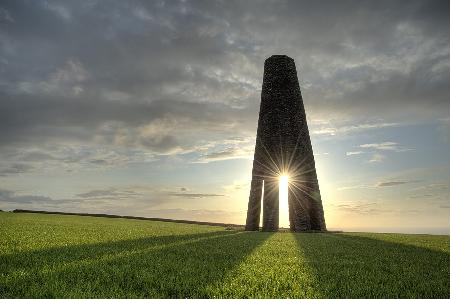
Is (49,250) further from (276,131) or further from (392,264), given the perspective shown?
(276,131)

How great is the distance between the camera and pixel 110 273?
5.44 meters

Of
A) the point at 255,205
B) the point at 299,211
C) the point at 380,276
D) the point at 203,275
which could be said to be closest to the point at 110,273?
the point at 203,275

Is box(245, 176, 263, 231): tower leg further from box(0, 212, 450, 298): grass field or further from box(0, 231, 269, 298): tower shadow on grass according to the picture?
box(0, 231, 269, 298): tower shadow on grass

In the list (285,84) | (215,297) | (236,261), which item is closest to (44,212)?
(285,84)

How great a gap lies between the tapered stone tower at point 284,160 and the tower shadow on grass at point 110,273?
59.2 ft

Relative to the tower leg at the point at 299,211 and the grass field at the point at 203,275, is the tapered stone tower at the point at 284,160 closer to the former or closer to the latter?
the tower leg at the point at 299,211

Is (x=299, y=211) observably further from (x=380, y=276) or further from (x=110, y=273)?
(x=110, y=273)

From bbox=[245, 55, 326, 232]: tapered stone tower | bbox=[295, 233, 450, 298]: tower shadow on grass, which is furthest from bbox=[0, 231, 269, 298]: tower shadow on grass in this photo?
bbox=[245, 55, 326, 232]: tapered stone tower

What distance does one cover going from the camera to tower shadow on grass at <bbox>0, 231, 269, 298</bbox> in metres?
4.40

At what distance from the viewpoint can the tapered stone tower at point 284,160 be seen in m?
25.3

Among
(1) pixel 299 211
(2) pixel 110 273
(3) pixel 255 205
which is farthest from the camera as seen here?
(3) pixel 255 205

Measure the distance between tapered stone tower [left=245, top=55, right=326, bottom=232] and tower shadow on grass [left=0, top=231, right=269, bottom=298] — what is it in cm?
1805

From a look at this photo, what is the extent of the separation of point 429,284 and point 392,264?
6.78 feet

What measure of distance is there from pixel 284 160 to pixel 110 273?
68.4 feet
